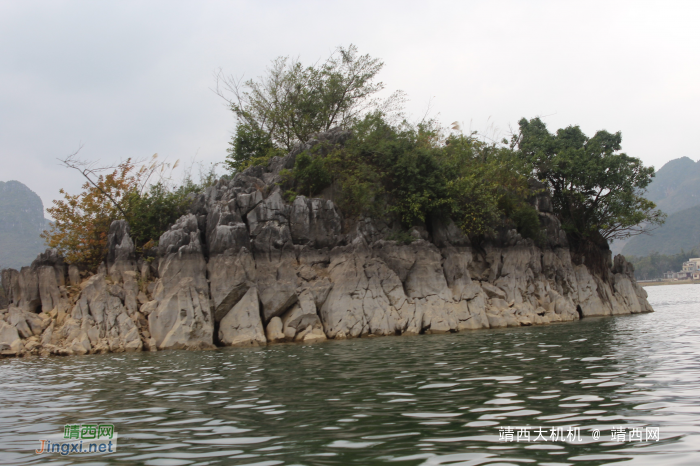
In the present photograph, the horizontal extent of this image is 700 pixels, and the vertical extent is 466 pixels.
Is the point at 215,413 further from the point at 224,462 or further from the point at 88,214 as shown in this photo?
the point at 88,214

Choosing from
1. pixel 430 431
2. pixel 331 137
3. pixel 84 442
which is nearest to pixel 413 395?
pixel 430 431

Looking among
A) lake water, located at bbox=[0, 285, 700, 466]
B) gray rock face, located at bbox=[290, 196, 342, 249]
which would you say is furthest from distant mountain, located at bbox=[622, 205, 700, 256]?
lake water, located at bbox=[0, 285, 700, 466]

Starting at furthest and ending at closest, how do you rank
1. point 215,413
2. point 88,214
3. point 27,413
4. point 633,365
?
point 88,214 < point 633,365 < point 27,413 < point 215,413

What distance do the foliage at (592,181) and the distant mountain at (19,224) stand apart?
88317 mm

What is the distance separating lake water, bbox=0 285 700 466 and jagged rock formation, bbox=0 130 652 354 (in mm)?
5937

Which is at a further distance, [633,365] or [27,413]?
[633,365]

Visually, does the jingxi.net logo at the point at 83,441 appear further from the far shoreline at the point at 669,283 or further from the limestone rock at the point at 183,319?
the far shoreline at the point at 669,283

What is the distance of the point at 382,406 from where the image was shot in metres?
7.97

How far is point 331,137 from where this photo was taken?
2894 cm

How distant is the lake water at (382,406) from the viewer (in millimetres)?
5688

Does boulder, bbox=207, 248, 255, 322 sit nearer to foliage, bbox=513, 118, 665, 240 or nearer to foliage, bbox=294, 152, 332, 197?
foliage, bbox=294, 152, 332, 197

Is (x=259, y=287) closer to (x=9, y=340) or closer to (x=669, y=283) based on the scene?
(x=9, y=340)

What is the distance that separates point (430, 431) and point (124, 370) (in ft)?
34.6

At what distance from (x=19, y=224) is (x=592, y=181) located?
126m
